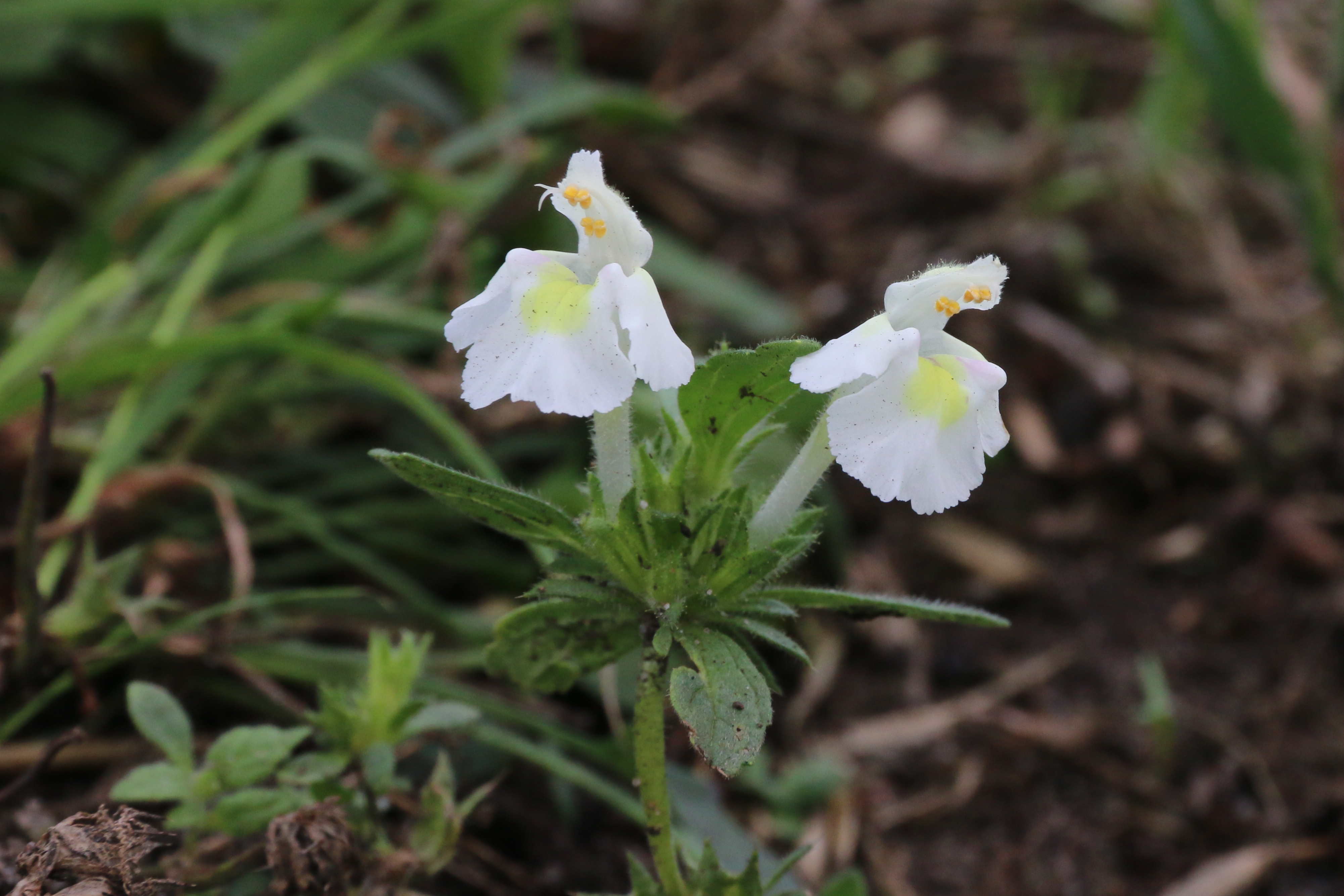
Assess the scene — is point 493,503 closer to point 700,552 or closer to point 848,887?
point 700,552

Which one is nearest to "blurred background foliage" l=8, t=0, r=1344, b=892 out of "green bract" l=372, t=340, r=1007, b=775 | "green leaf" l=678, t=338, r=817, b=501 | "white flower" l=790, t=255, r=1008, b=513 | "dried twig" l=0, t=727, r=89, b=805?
"dried twig" l=0, t=727, r=89, b=805

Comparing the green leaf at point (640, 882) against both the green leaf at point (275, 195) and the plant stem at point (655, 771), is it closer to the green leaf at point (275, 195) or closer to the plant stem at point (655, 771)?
the plant stem at point (655, 771)

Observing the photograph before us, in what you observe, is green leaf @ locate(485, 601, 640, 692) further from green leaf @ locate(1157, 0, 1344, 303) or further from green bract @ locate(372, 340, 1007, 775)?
green leaf @ locate(1157, 0, 1344, 303)

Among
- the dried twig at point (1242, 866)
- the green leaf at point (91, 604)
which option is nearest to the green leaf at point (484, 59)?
A: the green leaf at point (91, 604)

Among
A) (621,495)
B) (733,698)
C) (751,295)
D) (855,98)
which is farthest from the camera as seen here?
(855,98)

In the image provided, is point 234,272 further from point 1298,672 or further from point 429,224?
point 1298,672

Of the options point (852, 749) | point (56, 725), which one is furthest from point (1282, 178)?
point (56, 725)

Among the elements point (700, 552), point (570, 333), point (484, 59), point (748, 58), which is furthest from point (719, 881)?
point (748, 58)
